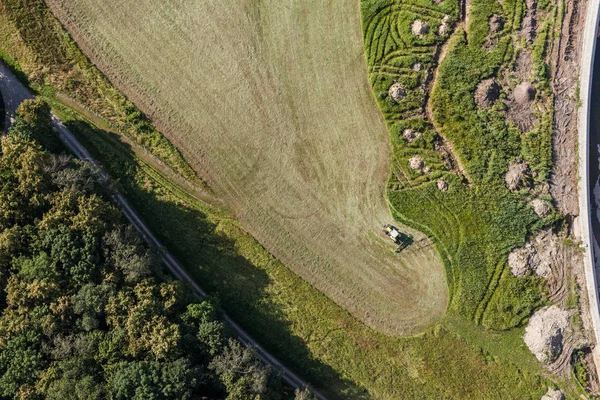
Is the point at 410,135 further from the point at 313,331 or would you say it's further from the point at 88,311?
the point at 88,311

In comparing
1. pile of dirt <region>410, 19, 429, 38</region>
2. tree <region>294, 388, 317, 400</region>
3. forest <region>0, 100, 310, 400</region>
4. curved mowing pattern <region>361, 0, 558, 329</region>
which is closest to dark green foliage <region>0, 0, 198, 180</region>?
forest <region>0, 100, 310, 400</region>

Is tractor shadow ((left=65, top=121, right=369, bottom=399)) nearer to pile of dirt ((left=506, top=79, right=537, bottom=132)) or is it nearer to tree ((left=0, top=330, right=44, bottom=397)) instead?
tree ((left=0, top=330, right=44, bottom=397))

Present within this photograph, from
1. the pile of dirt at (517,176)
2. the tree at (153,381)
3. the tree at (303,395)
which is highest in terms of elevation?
the tree at (153,381)

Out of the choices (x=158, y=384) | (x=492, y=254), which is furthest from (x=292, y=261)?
(x=492, y=254)

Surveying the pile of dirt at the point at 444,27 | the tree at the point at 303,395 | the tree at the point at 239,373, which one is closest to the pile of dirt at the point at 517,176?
the pile of dirt at the point at 444,27

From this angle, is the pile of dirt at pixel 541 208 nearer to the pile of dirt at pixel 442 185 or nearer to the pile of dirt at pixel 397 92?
the pile of dirt at pixel 442 185
